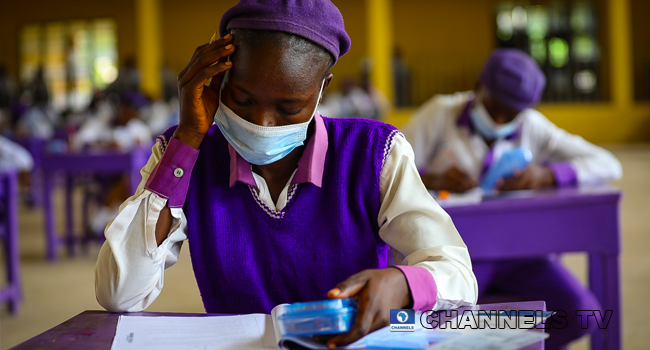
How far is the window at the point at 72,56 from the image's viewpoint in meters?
14.3

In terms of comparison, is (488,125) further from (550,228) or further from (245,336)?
(245,336)

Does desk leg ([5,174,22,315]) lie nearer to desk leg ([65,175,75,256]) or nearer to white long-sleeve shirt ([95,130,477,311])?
desk leg ([65,175,75,256])

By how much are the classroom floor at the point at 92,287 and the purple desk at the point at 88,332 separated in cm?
169

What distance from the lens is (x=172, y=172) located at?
1.05 meters

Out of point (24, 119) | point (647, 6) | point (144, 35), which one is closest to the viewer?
point (24, 119)

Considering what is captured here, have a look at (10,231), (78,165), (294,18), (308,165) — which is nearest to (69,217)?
(78,165)

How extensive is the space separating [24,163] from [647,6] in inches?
505

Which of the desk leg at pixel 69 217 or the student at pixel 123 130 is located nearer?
the desk leg at pixel 69 217

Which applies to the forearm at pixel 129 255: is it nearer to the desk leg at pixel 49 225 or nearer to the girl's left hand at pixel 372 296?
the girl's left hand at pixel 372 296

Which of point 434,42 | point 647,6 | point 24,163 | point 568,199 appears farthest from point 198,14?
point 568,199

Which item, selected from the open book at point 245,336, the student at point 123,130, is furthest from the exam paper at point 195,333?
the student at point 123,130

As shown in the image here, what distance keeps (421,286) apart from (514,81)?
1.53 metres

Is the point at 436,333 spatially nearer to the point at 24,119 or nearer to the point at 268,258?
the point at 268,258

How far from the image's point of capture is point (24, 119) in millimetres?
9906
